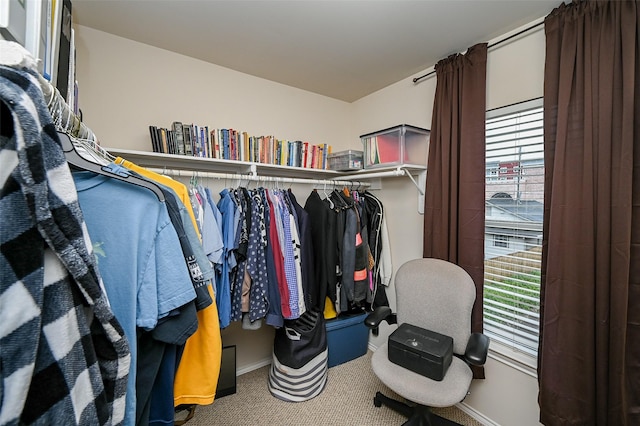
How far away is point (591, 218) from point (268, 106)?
7.50ft

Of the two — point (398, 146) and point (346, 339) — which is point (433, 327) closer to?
point (346, 339)

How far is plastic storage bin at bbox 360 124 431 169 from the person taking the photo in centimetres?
200

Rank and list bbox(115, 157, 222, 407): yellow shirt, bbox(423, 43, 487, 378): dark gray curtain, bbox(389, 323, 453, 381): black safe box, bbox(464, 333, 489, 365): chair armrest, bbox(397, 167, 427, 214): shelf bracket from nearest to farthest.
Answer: bbox(115, 157, 222, 407): yellow shirt, bbox(464, 333, 489, 365): chair armrest, bbox(389, 323, 453, 381): black safe box, bbox(423, 43, 487, 378): dark gray curtain, bbox(397, 167, 427, 214): shelf bracket

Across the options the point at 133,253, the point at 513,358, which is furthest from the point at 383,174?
the point at 133,253

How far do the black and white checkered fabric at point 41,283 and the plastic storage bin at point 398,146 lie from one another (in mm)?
1890

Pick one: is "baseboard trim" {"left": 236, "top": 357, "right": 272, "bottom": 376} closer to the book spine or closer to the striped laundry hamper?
the striped laundry hamper

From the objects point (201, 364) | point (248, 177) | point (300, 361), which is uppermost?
point (248, 177)

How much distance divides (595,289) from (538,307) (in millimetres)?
366

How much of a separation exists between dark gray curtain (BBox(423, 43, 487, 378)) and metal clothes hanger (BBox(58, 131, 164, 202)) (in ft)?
5.64

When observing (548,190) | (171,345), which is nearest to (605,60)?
(548,190)

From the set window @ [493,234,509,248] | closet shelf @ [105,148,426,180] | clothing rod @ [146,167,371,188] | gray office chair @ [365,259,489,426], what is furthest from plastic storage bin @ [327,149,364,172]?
window @ [493,234,509,248]

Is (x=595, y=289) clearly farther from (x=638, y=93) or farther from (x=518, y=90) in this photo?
(x=518, y=90)

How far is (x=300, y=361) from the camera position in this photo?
6.31 ft

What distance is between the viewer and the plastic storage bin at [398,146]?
200cm
